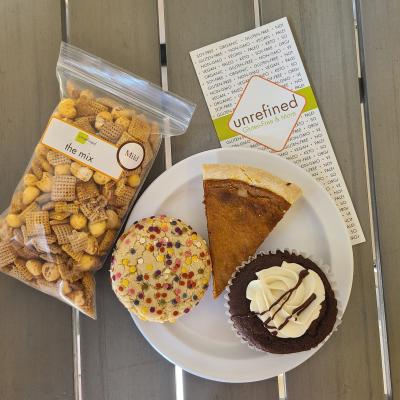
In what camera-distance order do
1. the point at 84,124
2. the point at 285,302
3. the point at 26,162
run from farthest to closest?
the point at 26,162 → the point at 84,124 → the point at 285,302

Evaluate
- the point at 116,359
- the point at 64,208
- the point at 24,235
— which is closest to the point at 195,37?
the point at 64,208

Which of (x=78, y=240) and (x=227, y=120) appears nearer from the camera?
(x=78, y=240)

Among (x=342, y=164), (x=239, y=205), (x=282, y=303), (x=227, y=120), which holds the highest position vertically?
(x=227, y=120)

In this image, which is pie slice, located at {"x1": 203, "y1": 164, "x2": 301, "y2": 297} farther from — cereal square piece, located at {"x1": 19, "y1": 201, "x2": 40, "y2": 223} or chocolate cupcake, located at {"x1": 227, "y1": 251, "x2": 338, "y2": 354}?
cereal square piece, located at {"x1": 19, "y1": 201, "x2": 40, "y2": 223}

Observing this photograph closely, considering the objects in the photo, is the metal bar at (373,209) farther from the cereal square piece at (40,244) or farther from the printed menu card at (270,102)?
the cereal square piece at (40,244)

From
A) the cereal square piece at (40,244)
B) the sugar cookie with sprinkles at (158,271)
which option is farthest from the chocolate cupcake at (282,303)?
the cereal square piece at (40,244)

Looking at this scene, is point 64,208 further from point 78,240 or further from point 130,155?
point 130,155
